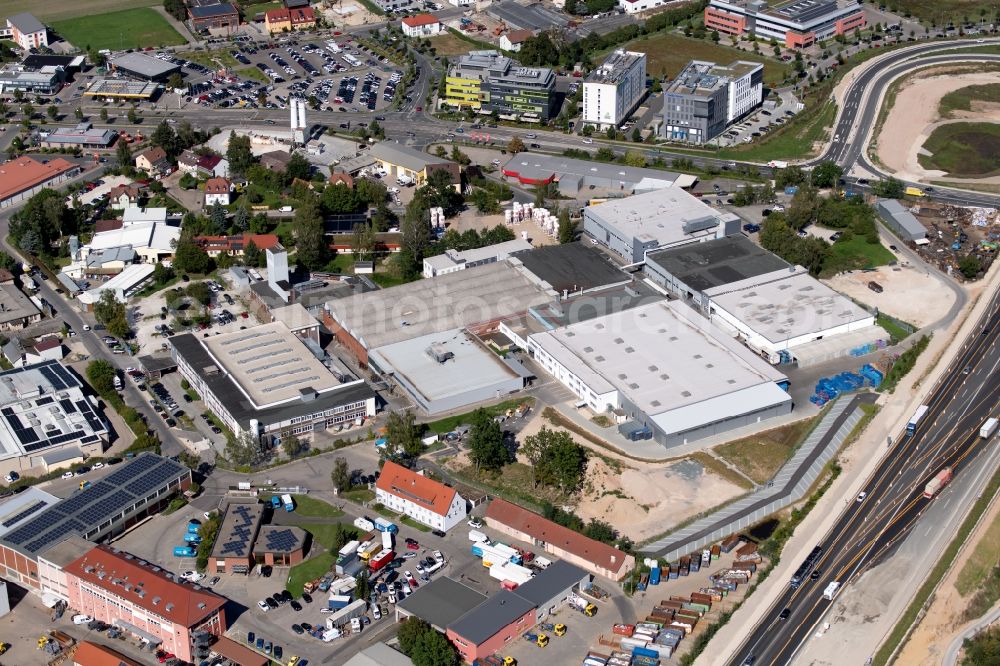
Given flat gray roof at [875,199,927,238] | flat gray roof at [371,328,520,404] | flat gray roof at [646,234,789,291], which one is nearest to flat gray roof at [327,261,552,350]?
flat gray roof at [371,328,520,404]

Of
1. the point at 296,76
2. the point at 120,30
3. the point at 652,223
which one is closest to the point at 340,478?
the point at 652,223

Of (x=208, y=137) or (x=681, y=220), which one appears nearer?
(x=681, y=220)

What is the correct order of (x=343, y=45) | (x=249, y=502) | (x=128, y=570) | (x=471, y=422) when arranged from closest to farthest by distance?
(x=128, y=570) < (x=249, y=502) < (x=471, y=422) < (x=343, y=45)

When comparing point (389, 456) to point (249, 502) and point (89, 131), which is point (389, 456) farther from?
point (89, 131)

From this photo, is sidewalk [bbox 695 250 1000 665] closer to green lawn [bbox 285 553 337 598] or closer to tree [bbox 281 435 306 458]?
green lawn [bbox 285 553 337 598]

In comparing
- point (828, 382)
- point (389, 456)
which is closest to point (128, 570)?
point (389, 456)

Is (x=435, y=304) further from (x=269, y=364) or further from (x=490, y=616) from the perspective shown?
(x=490, y=616)
